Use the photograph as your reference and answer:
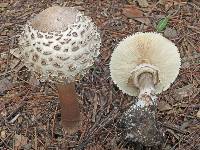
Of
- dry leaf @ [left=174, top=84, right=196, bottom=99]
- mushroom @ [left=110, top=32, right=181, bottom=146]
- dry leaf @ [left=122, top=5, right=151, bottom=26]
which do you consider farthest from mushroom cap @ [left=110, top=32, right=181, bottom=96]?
dry leaf @ [left=122, top=5, right=151, bottom=26]

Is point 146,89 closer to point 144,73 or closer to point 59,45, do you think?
point 144,73

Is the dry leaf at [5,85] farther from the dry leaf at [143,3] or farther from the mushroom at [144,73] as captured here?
the dry leaf at [143,3]

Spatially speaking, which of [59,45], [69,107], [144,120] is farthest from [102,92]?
[59,45]

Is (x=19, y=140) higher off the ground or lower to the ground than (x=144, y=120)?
lower

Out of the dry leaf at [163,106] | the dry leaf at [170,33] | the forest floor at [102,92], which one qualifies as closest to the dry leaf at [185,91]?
the forest floor at [102,92]

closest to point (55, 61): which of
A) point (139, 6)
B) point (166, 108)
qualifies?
point (166, 108)

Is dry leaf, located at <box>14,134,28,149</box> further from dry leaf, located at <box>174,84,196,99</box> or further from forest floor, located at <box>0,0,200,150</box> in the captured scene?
dry leaf, located at <box>174,84,196,99</box>

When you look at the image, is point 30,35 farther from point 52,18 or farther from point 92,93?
point 92,93

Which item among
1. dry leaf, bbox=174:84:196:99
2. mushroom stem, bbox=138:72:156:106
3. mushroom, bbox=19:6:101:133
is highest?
mushroom, bbox=19:6:101:133
